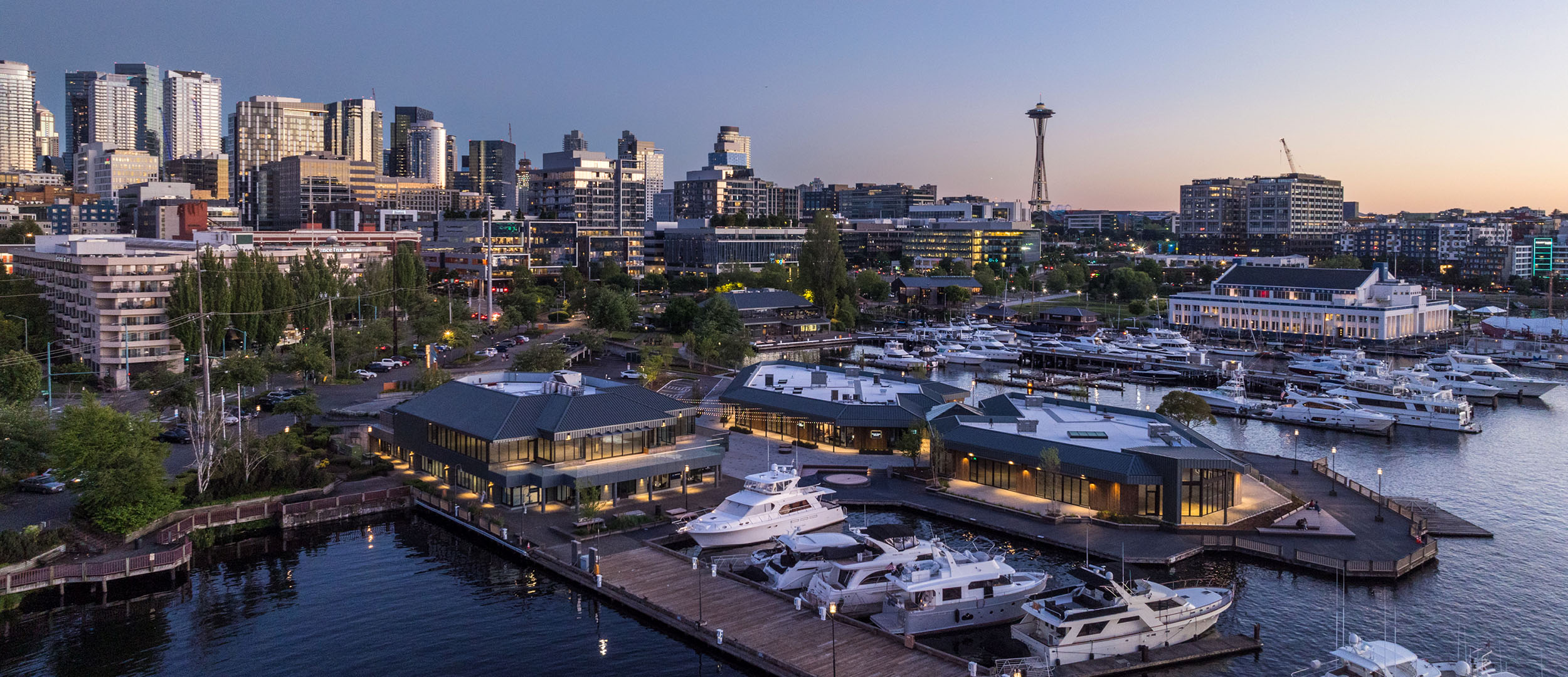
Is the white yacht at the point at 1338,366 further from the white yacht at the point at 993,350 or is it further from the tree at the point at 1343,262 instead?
the tree at the point at 1343,262

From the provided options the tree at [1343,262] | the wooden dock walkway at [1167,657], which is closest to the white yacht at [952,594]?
the wooden dock walkway at [1167,657]

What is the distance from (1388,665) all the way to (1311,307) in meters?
86.3

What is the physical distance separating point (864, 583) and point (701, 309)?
2703 inches

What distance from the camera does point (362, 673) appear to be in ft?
84.0

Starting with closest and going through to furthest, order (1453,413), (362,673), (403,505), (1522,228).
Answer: (362,673) < (403,505) < (1453,413) < (1522,228)

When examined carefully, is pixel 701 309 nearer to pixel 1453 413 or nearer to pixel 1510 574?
pixel 1453 413

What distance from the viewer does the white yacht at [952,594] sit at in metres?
27.5

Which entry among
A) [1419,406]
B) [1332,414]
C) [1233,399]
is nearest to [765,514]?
[1332,414]

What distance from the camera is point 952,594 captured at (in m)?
28.0

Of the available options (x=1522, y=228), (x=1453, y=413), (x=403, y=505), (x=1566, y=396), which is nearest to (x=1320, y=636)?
(x=403, y=505)

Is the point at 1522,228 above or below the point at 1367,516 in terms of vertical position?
above

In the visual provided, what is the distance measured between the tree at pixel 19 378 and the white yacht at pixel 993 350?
65.3m

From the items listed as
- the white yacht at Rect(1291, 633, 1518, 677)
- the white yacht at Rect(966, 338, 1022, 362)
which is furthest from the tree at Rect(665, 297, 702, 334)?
the white yacht at Rect(1291, 633, 1518, 677)

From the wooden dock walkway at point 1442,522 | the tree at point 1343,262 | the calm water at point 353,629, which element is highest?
the tree at point 1343,262
